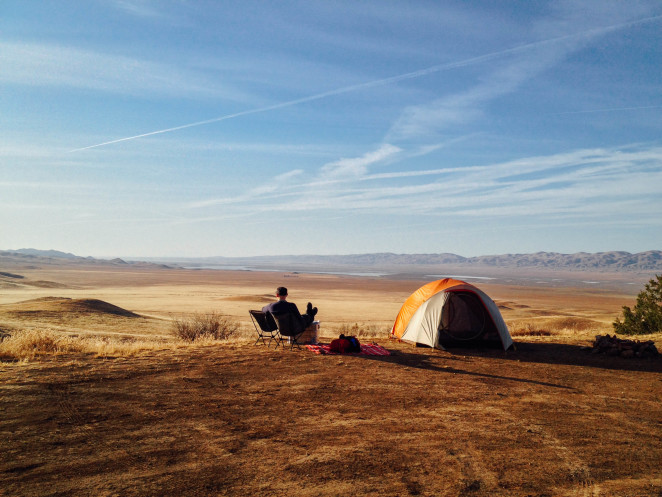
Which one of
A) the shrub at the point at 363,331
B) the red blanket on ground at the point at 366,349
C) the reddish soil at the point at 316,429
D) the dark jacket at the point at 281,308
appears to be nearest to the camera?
the reddish soil at the point at 316,429

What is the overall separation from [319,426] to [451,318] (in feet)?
27.7

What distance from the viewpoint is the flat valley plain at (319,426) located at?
13.9ft

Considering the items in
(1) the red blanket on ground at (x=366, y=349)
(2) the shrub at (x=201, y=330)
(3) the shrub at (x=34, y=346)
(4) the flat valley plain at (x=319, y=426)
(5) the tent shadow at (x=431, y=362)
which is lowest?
(2) the shrub at (x=201, y=330)

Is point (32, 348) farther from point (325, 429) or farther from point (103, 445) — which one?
point (325, 429)

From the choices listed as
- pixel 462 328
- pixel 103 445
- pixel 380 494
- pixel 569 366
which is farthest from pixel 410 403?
pixel 462 328

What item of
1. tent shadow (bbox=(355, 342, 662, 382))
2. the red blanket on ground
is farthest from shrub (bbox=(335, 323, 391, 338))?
tent shadow (bbox=(355, 342, 662, 382))

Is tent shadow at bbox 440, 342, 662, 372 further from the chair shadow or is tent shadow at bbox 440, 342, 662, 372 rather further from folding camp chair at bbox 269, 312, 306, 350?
folding camp chair at bbox 269, 312, 306, 350

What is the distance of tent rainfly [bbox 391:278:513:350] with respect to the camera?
485 inches

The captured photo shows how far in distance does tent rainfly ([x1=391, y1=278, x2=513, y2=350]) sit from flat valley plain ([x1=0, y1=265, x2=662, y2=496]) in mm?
2114

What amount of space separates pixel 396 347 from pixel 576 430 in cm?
641

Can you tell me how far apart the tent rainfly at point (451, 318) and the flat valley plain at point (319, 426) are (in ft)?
6.94

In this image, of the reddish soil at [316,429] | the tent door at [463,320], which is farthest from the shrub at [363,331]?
the reddish soil at [316,429]

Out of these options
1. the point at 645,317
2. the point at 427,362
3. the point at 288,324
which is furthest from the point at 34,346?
the point at 645,317

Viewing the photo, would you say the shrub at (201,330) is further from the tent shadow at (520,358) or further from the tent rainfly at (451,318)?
the tent shadow at (520,358)
